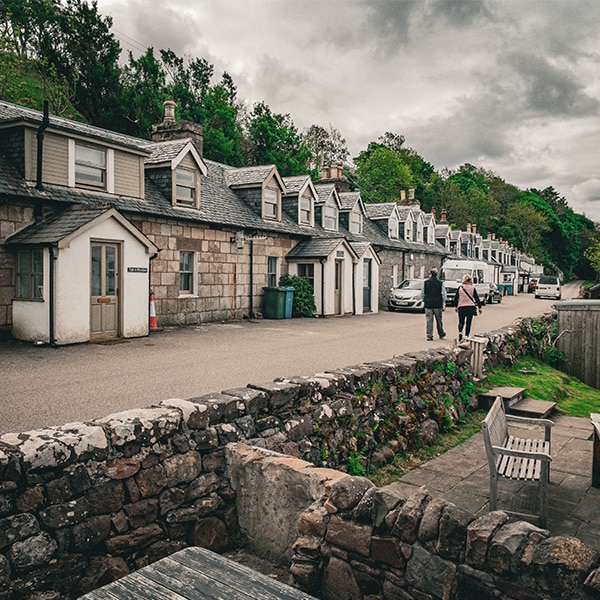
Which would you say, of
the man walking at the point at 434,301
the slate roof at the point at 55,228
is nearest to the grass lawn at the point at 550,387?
the man walking at the point at 434,301

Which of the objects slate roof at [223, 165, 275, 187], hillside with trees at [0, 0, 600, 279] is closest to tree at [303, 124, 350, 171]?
hillside with trees at [0, 0, 600, 279]

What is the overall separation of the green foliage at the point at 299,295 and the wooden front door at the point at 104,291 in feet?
28.6

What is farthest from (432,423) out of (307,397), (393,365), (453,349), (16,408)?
(16,408)

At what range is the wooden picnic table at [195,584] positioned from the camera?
2758 millimetres

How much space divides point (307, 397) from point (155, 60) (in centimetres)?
4132

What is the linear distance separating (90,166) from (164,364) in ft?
23.8

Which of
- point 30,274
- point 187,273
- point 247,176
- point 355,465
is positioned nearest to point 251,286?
point 187,273

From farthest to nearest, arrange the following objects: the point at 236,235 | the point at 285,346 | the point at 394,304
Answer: the point at 394,304 → the point at 236,235 → the point at 285,346

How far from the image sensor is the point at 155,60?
4131cm

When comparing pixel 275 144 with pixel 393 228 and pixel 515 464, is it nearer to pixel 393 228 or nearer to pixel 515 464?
pixel 393 228

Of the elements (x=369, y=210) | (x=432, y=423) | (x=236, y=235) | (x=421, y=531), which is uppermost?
(x=369, y=210)

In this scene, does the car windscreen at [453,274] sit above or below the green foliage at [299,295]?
above

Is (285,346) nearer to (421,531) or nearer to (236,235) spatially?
Answer: (236,235)

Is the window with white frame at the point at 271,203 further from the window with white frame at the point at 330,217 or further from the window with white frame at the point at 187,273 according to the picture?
the window with white frame at the point at 187,273
